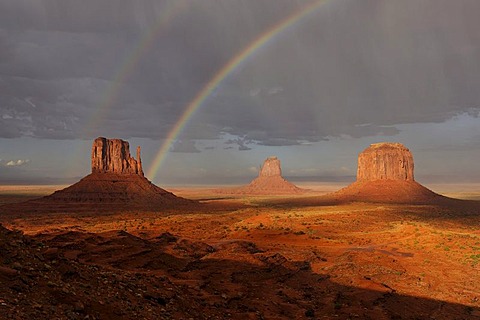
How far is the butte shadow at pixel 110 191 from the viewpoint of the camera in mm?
97188

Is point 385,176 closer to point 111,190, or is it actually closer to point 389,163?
point 389,163

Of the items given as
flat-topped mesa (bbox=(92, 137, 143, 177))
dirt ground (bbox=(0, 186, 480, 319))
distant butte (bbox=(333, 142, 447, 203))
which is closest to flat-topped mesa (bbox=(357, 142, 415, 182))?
distant butte (bbox=(333, 142, 447, 203))

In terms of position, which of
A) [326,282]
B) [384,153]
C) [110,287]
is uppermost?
[384,153]

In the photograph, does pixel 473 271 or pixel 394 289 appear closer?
pixel 394 289

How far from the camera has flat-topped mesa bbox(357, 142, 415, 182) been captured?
138500 millimetres

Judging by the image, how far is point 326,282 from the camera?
948 inches

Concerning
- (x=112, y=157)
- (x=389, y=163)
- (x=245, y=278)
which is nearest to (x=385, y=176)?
(x=389, y=163)

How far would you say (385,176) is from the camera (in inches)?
5463

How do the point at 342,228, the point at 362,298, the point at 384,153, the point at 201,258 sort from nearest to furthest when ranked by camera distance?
the point at 362,298
the point at 201,258
the point at 342,228
the point at 384,153

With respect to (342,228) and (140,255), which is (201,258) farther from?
(342,228)

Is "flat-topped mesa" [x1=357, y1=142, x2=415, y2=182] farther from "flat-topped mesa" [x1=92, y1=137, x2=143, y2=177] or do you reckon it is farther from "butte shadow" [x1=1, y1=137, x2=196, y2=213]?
"flat-topped mesa" [x1=92, y1=137, x2=143, y2=177]

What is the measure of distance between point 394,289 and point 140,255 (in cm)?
1788

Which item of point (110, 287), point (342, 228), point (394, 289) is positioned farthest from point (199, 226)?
point (110, 287)

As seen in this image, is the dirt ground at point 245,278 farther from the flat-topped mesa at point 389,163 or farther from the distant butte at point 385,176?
the flat-topped mesa at point 389,163
